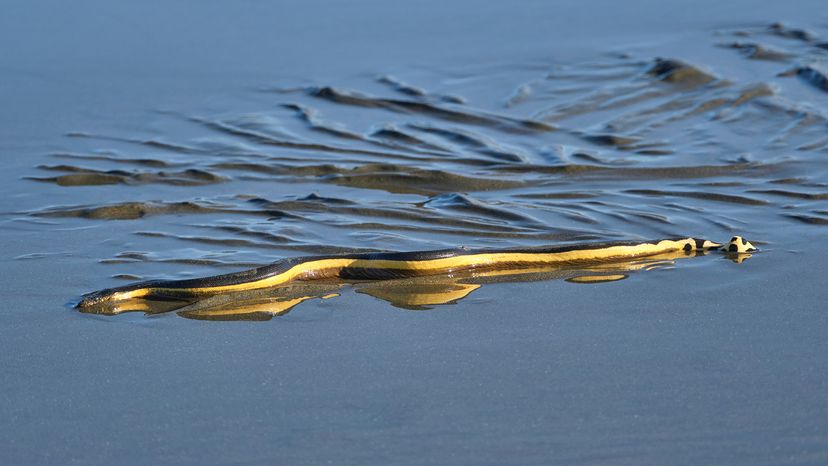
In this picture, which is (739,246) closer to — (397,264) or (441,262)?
(441,262)

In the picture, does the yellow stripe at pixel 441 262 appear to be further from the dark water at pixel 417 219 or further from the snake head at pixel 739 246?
the snake head at pixel 739 246

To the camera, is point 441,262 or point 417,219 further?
point 417,219

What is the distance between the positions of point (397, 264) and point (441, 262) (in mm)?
238

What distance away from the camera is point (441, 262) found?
684 cm

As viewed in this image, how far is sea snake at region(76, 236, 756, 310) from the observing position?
21.2 ft

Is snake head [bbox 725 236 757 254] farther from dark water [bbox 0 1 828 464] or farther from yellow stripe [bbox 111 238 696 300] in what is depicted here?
yellow stripe [bbox 111 238 696 300]

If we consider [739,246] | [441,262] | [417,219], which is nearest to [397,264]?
[441,262]

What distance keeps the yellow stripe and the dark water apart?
0.35ft

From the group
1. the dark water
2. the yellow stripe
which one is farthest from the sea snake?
the dark water

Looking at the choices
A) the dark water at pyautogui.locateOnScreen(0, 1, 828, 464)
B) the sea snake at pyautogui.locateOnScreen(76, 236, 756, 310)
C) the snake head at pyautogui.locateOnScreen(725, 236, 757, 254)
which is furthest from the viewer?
the snake head at pyautogui.locateOnScreen(725, 236, 757, 254)

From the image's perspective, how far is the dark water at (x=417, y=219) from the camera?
5.03 meters

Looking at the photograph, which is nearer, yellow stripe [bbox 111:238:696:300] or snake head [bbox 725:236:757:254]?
yellow stripe [bbox 111:238:696:300]

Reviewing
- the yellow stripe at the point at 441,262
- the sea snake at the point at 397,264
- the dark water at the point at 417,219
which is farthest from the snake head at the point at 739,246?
the yellow stripe at the point at 441,262

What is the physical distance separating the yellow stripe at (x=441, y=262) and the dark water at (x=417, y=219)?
4.2 inches
